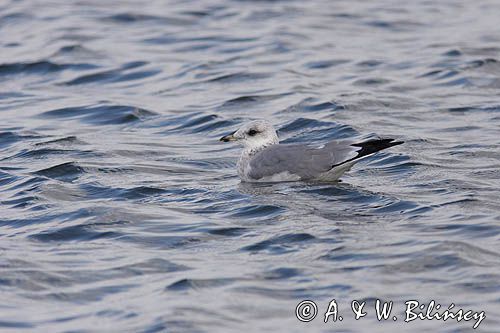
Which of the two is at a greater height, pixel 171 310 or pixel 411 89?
pixel 171 310

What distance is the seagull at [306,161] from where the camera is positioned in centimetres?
1130

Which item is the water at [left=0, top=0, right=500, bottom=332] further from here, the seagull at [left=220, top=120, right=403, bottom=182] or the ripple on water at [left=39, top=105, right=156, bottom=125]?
the seagull at [left=220, top=120, right=403, bottom=182]

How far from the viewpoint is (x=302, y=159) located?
37.8 ft

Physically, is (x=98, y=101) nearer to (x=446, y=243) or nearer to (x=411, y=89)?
(x=411, y=89)

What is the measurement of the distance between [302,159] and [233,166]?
1579mm

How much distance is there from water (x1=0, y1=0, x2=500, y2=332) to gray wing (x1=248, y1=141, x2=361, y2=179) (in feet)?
0.69

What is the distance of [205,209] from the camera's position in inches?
424

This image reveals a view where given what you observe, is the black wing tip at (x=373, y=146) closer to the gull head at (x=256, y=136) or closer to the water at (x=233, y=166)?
the water at (x=233, y=166)

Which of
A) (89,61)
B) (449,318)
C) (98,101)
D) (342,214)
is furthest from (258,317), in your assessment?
(89,61)

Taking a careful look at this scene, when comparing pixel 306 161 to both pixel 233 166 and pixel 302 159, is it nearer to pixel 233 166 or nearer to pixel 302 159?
pixel 302 159

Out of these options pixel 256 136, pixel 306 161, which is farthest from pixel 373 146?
pixel 256 136

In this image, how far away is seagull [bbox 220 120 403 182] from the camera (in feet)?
37.1

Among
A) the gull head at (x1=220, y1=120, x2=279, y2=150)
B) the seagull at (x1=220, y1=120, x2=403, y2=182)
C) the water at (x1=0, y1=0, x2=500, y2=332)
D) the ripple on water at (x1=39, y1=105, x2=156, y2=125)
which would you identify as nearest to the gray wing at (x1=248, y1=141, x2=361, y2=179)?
the seagull at (x1=220, y1=120, x2=403, y2=182)

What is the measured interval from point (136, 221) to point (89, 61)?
8.46 m
